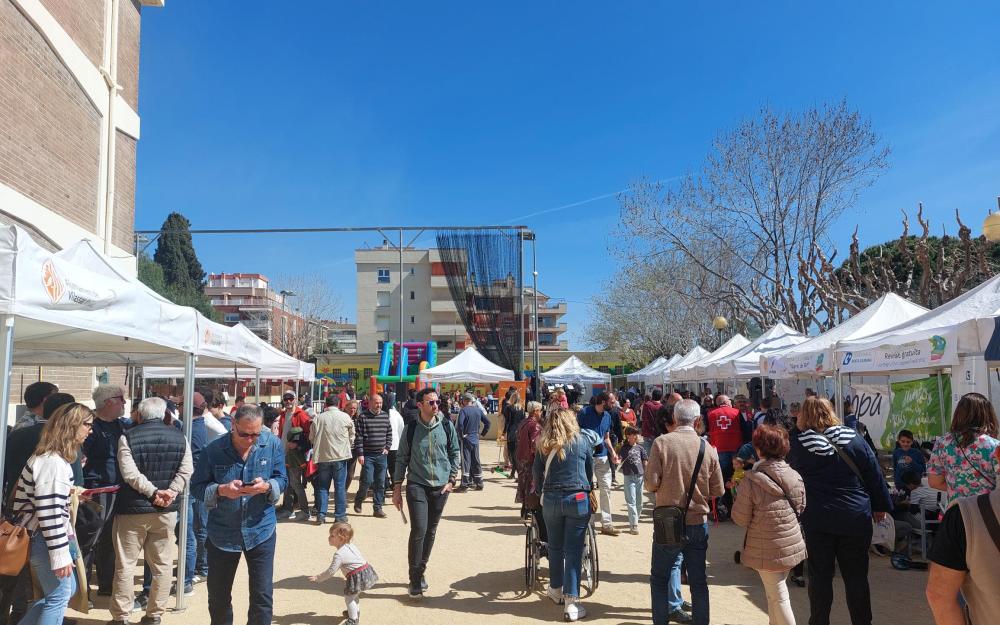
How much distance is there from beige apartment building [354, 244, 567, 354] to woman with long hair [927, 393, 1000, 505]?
57828 millimetres

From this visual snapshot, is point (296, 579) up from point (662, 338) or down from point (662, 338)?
down

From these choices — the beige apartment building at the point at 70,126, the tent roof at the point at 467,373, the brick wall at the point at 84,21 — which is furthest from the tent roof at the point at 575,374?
the brick wall at the point at 84,21

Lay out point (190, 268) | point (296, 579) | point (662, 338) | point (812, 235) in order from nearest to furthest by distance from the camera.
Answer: point (296, 579), point (812, 235), point (662, 338), point (190, 268)

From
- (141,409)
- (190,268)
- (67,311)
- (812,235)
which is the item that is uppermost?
(190,268)

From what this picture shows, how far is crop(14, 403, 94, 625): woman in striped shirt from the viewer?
3689 mm

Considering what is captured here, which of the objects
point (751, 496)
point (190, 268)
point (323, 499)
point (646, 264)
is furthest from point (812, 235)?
point (190, 268)

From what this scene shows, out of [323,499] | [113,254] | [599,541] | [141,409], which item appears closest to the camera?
[141,409]

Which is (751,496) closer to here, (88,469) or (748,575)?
(748,575)

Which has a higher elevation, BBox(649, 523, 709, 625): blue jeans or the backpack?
the backpack

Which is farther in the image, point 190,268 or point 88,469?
point 190,268

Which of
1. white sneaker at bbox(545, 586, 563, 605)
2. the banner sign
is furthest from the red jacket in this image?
white sneaker at bbox(545, 586, 563, 605)

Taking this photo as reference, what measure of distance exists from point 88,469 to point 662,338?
33.4 metres

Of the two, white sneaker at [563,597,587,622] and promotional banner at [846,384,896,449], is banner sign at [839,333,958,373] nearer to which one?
white sneaker at [563,597,587,622]

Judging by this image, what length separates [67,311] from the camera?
399cm
